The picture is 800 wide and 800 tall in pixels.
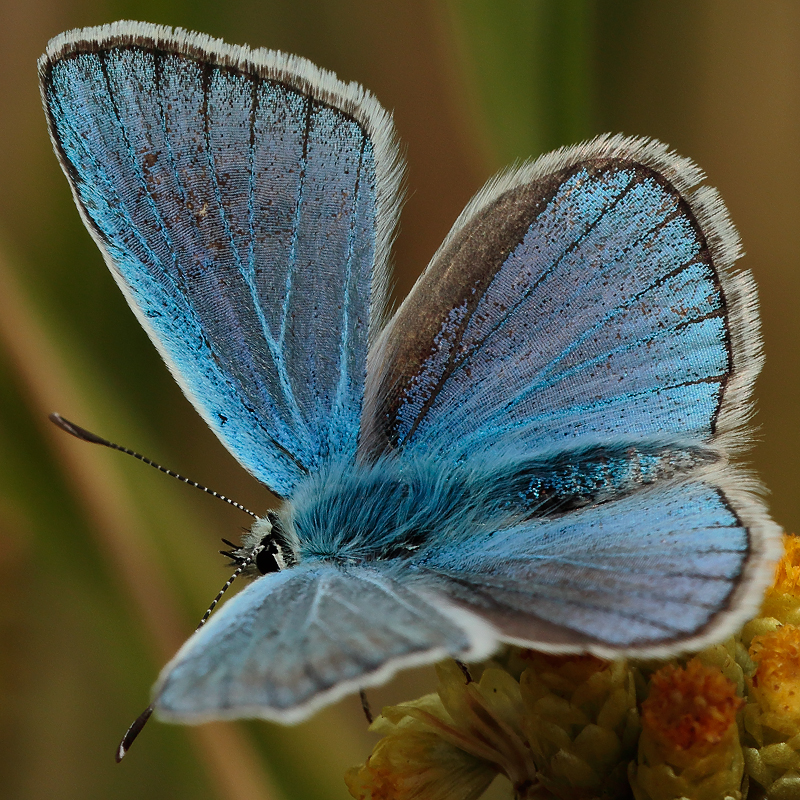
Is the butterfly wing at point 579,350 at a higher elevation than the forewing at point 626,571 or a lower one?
higher

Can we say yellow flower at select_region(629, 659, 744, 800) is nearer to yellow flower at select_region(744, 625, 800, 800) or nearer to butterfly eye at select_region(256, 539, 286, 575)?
yellow flower at select_region(744, 625, 800, 800)

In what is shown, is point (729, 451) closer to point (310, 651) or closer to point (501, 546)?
point (501, 546)

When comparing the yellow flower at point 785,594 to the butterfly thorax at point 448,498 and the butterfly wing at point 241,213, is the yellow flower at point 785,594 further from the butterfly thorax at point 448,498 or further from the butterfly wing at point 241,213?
the butterfly wing at point 241,213

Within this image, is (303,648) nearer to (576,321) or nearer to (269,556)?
(269,556)

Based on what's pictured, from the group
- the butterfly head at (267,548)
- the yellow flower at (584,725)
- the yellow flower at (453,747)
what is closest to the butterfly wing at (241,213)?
the butterfly head at (267,548)

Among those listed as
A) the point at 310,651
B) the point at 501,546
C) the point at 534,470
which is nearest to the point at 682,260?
the point at 534,470

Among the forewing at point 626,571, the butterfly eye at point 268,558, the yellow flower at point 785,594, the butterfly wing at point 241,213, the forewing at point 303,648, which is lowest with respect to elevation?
the yellow flower at point 785,594
